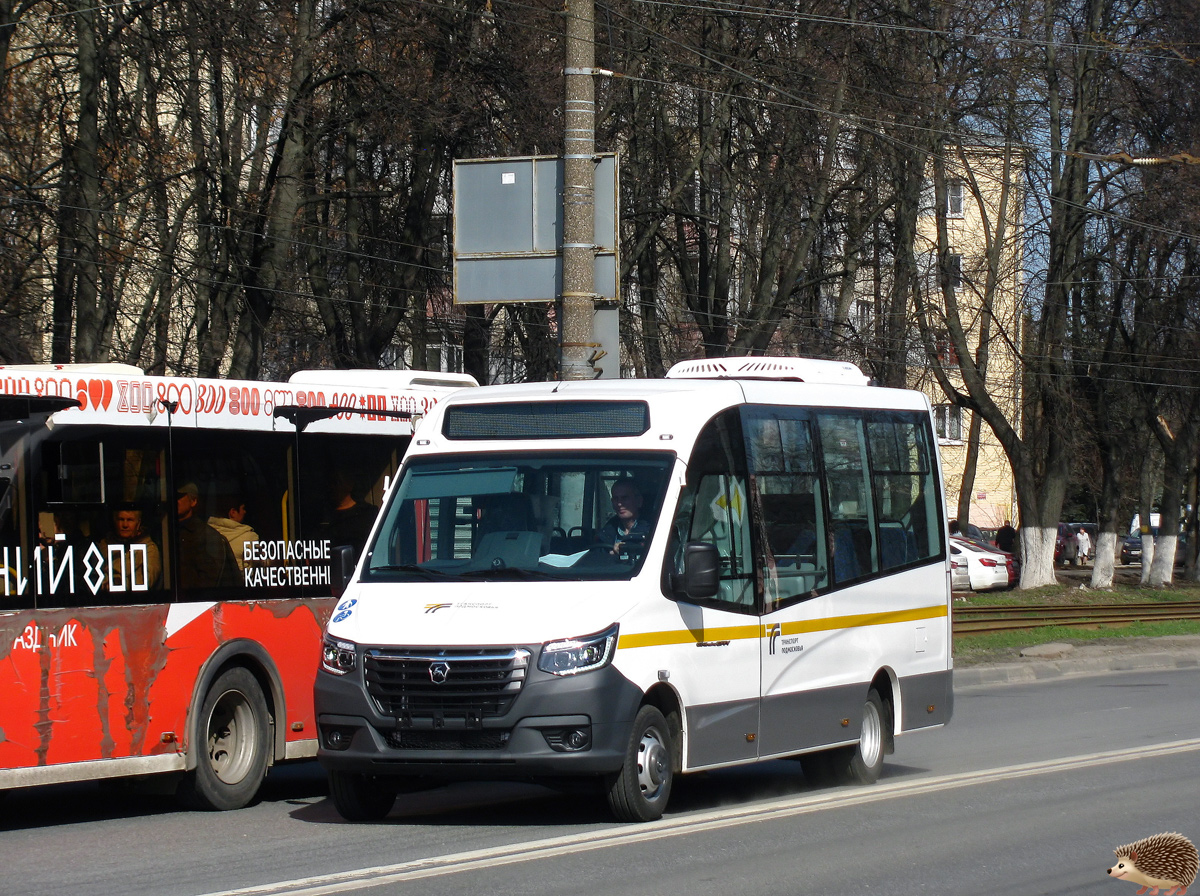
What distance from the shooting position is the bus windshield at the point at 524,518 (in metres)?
9.12

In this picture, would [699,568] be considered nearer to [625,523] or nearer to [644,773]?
[625,523]

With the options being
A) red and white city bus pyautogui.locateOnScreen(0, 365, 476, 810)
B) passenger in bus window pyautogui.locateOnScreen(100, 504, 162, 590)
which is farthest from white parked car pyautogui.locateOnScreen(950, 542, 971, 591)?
passenger in bus window pyautogui.locateOnScreen(100, 504, 162, 590)

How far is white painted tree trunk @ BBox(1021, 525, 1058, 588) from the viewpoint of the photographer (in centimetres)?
3725

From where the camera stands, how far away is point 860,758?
1111cm

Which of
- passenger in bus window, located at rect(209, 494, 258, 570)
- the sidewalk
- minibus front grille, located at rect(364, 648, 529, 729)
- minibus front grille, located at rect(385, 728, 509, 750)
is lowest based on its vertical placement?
the sidewalk

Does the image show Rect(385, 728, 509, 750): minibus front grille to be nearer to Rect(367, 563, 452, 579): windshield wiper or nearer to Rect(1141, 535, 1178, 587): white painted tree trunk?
Rect(367, 563, 452, 579): windshield wiper

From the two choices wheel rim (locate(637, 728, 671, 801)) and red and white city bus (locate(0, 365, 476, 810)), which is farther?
red and white city bus (locate(0, 365, 476, 810))

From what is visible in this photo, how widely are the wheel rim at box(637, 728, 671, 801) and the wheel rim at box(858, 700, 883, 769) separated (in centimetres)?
249

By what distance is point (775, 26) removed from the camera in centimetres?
2736

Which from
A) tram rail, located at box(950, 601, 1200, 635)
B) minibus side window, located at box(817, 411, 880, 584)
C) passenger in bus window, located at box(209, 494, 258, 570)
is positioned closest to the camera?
passenger in bus window, located at box(209, 494, 258, 570)

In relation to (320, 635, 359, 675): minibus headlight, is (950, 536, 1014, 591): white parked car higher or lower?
lower

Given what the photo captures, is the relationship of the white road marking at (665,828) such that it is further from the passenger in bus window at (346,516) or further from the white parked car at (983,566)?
the white parked car at (983,566)

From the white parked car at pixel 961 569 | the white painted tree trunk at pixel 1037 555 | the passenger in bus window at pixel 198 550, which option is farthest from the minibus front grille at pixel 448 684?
the white parked car at pixel 961 569

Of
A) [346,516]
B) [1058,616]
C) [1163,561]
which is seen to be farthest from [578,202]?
[1163,561]
